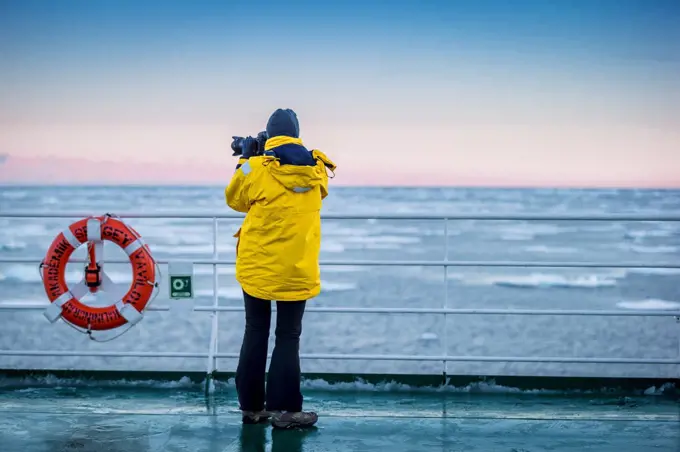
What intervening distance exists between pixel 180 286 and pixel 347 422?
1.03 m

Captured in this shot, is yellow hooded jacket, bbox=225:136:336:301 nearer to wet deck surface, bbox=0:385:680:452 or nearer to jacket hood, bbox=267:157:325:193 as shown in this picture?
jacket hood, bbox=267:157:325:193

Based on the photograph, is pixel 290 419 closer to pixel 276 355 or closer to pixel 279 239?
pixel 276 355

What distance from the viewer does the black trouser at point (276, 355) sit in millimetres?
3045

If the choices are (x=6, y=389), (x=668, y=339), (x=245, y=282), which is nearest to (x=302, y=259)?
(x=245, y=282)

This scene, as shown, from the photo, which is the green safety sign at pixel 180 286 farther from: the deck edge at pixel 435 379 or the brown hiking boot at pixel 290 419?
the brown hiking boot at pixel 290 419

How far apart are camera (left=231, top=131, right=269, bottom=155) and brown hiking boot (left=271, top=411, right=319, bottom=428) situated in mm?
962

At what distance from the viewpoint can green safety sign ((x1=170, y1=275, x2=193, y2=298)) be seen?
12.4ft

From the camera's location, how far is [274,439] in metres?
2.99

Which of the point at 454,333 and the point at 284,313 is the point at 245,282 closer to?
the point at 284,313

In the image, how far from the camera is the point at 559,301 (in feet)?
42.7

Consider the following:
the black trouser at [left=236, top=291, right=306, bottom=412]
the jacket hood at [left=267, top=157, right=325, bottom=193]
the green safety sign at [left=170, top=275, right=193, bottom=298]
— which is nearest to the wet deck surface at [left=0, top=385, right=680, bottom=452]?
the black trouser at [left=236, top=291, right=306, bottom=412]

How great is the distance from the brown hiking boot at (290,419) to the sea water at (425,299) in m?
0.97

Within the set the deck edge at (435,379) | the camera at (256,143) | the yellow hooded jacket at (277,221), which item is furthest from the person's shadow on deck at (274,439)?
the camera at (256,143)

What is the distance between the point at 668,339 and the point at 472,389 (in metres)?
5.82
